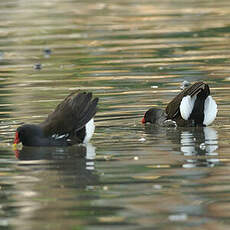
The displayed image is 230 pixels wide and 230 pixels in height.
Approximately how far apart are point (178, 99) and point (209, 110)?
70 cm

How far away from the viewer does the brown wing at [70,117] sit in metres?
11.8

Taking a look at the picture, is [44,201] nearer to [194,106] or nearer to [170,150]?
[170,150]

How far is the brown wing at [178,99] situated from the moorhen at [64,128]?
65.3 inches

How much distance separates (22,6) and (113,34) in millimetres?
10110

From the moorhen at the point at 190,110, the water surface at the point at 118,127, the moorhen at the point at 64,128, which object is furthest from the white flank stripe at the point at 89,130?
the moorhen at the point at 190,110

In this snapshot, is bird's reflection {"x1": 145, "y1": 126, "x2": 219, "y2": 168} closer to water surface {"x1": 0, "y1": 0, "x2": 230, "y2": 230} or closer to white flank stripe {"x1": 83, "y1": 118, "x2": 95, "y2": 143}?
water surface {"x1": 0, "y1": 0, "x2": 230, "y2": 230}

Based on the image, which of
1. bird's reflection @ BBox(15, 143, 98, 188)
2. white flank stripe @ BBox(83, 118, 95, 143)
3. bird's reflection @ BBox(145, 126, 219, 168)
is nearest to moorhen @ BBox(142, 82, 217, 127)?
bird's reflection @ BBox(145, 126, 219, 168)

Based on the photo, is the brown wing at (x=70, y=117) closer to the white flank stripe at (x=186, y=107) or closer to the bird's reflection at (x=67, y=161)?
the bird's reflection at (x=67, y=161)

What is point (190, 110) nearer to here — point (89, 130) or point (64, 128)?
point (89, 130)

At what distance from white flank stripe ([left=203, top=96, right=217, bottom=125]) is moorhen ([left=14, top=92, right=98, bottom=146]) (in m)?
1.86

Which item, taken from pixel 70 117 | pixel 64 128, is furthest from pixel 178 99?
pixel 64 128

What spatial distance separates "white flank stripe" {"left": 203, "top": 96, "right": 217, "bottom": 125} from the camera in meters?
12.9

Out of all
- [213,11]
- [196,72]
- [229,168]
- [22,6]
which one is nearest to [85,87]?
[196,72]

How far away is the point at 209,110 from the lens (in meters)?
13.0
